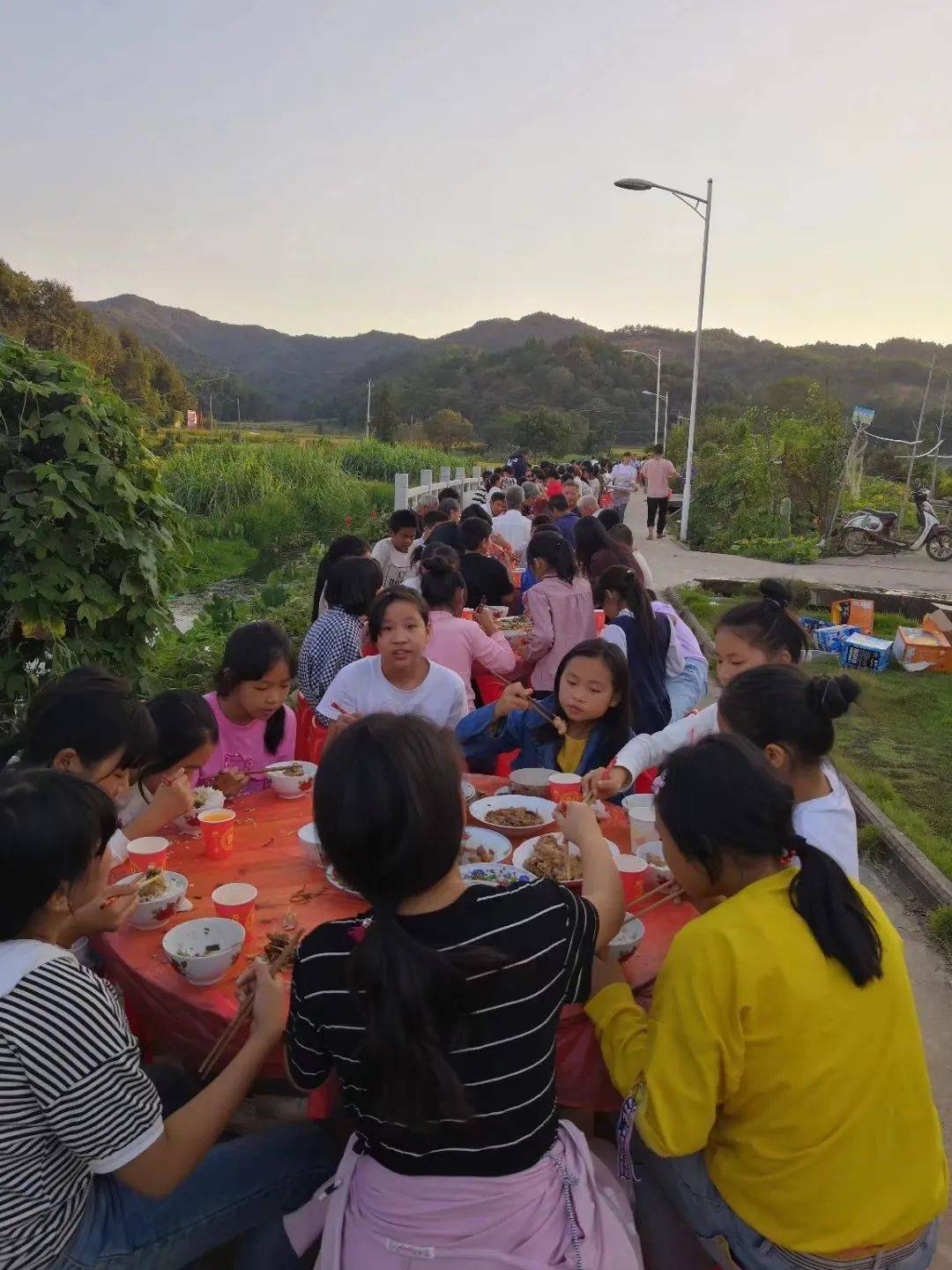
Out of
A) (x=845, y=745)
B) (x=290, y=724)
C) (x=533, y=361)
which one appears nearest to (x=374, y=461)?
(x=845, y=745)

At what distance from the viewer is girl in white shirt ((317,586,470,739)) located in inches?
132

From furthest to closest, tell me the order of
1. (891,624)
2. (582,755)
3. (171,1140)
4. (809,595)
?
1. (809,595)
2. (891,624)
3. (582,755)
4. (171,1140)

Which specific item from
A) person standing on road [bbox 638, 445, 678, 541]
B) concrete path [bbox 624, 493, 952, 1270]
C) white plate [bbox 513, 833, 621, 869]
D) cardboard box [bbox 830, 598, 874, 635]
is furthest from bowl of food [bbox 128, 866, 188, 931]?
person standing on road [bbox 638, 445, 678, 541]

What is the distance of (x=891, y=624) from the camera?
34.3 ft

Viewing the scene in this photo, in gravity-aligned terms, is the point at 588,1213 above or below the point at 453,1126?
below

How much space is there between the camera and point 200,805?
2.64m

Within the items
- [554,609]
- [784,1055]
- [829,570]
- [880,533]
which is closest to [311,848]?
[784,1055]

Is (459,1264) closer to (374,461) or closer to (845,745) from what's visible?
(845,745)

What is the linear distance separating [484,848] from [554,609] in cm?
276

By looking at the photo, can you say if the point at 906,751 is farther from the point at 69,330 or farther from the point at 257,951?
the point at 69,330

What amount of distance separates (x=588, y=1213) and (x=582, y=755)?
1868 mm

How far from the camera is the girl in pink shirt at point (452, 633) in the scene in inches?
177

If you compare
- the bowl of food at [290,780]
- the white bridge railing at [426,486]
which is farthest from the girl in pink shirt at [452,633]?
the white bridge railing at [426,486]

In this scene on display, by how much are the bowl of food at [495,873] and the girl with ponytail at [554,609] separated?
Result: 276 cm
